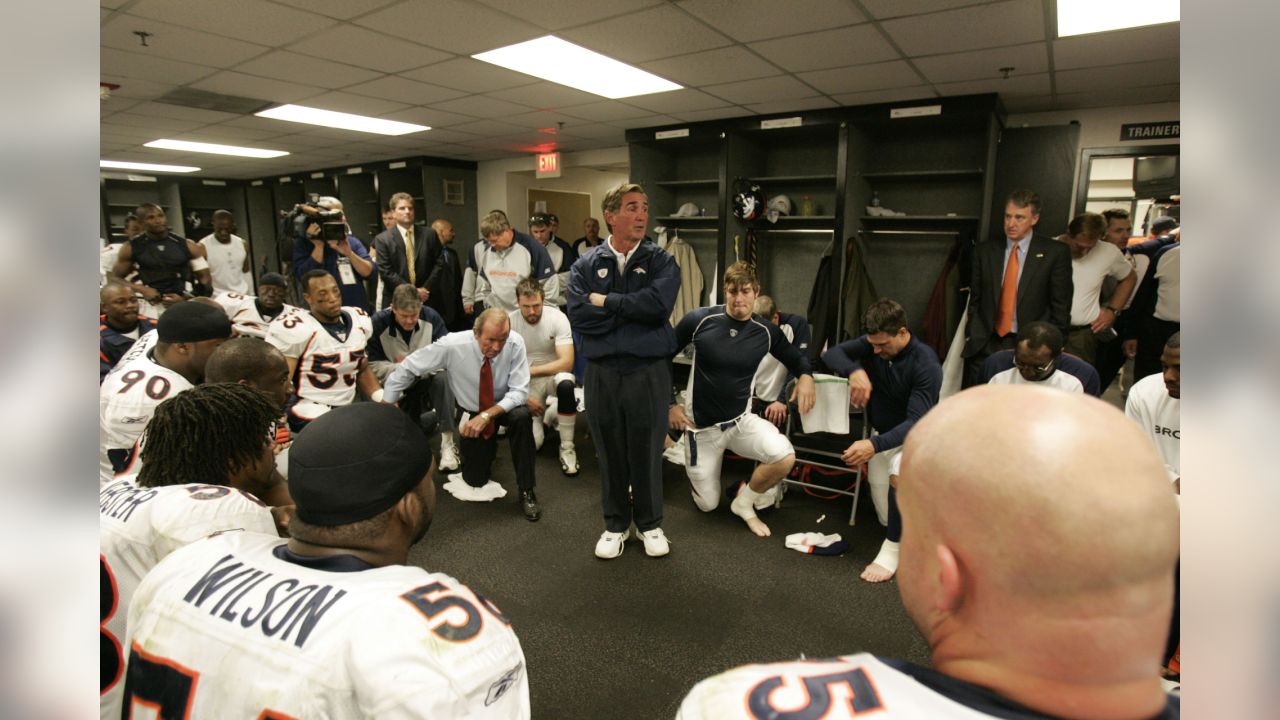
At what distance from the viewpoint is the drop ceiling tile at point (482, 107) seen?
4.70 metres

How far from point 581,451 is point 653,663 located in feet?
7.16

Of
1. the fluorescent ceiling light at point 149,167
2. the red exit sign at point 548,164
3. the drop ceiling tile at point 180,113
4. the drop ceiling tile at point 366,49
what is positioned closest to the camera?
the drop ceiling tile at point 366,49

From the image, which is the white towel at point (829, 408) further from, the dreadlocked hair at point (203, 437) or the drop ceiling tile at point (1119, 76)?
the dreadlocked hair at point (203, 437)

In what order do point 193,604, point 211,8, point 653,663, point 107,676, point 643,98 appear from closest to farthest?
point 193,604
point 107,676
point 653,663
point 211,8
point 643,98

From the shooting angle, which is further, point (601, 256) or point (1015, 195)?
point (1015, 195)

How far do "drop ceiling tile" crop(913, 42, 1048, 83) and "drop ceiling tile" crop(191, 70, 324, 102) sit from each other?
3936mm

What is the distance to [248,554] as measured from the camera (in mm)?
871

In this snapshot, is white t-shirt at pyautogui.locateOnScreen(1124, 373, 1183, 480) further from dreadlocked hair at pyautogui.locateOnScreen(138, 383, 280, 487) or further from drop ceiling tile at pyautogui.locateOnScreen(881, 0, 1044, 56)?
dreadlocked hair at pyautogui.locateOnScreen(138, 383, 280, 487)

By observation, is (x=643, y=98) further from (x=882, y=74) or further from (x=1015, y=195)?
(x=1015, y=195)

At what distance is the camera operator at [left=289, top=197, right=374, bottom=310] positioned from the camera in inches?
163

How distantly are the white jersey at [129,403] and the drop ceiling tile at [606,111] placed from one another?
368cm

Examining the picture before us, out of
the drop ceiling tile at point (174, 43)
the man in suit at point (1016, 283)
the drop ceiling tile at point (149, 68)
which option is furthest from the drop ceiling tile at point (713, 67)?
the drop ceiling tile at point (149, 68)

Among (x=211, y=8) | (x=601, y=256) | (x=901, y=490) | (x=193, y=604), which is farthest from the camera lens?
(x=211, y=8)
